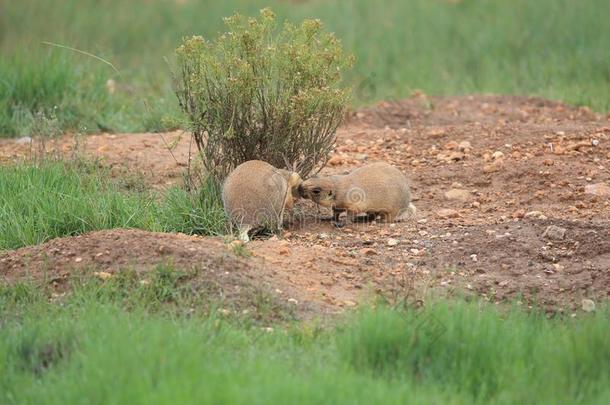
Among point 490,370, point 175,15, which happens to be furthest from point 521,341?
point 175,15

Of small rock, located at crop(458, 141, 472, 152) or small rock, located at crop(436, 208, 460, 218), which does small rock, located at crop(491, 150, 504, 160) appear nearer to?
small rock, located at crop(458, 141, 472, 152)

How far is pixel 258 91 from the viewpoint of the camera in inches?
286

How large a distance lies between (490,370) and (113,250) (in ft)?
7.61

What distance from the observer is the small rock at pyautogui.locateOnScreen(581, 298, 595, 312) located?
5852 millimetres

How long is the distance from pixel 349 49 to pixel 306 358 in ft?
25.9

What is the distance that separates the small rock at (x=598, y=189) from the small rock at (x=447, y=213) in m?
0.97

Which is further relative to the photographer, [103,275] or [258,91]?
[258,91]

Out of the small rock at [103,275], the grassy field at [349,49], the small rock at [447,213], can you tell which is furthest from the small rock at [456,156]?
A: the small rock at [103,275]

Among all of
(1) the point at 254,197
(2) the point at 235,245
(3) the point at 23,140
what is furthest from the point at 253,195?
(3) the point at 23,140

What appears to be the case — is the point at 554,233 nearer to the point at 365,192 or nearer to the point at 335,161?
the point at 365,192

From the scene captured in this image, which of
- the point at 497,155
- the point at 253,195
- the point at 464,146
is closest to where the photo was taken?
the point at 253,195

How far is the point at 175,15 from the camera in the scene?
14.5m

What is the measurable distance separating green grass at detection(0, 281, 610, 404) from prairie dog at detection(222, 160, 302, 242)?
1.30 metres

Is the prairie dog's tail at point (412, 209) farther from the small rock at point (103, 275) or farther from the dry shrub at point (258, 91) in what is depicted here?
the small rock at point (103, 275)
